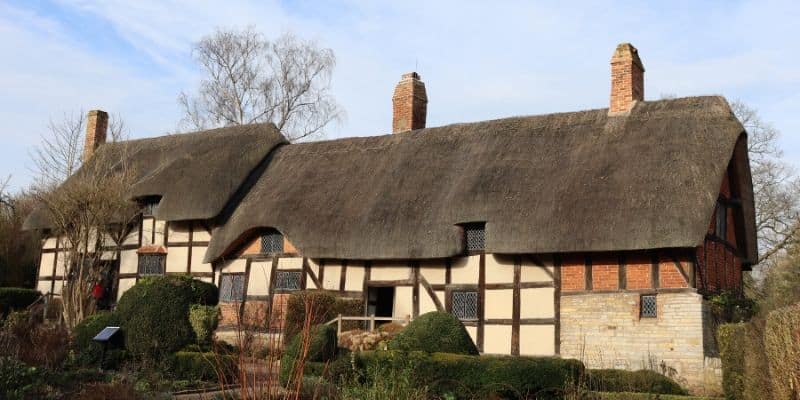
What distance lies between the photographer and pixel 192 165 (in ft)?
70.7

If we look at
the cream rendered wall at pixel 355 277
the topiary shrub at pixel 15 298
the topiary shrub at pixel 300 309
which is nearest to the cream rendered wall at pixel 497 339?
the cream rendered wall at pixel 355 277

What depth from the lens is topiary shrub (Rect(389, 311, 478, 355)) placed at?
13.0 m

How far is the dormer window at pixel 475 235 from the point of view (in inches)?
658

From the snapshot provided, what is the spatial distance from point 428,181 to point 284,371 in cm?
778

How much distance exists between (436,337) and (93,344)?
6.00 metres

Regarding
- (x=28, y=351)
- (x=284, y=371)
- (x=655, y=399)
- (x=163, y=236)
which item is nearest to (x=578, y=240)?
(x=655, y=399)

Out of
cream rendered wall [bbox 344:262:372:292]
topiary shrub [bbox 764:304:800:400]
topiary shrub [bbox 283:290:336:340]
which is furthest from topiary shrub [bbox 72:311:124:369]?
topiary shrub [bbox 764:304:800:400]

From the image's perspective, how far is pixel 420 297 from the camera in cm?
1712

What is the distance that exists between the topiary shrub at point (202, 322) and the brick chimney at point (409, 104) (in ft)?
28.0

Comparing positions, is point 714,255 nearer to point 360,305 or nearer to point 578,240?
point 578,240

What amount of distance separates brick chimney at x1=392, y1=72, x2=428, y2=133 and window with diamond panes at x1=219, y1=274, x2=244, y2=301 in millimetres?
5899

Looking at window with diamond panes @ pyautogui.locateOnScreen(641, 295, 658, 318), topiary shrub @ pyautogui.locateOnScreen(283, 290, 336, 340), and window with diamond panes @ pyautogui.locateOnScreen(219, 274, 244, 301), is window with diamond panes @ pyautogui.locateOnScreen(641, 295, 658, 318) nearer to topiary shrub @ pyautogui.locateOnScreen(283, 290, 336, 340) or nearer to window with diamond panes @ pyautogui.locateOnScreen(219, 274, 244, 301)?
topiary shrub @ pyautogui.locateOnScreen(283, 290, 336, 340)

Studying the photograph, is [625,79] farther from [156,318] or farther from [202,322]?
[156,318]

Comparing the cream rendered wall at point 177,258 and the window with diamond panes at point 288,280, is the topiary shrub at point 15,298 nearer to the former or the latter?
the cream rendered wall at point 177,258
